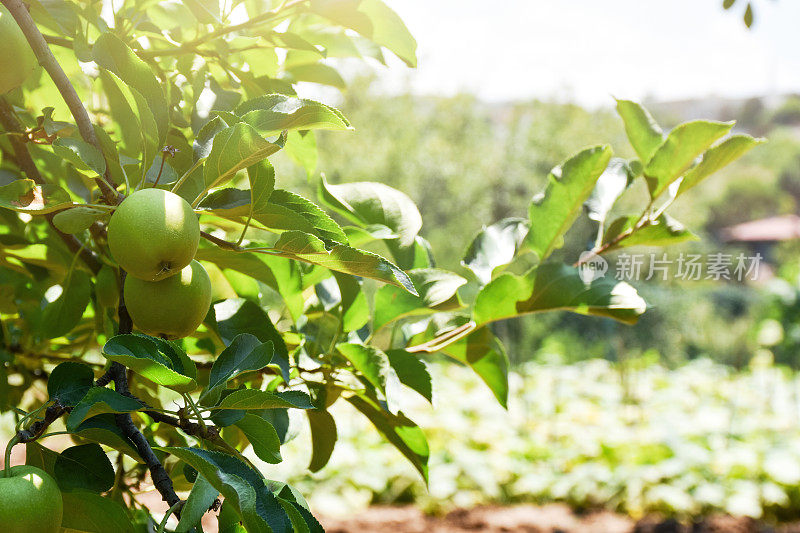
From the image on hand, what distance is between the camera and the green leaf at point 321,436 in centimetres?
61

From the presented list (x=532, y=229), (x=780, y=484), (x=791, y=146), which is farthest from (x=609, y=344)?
(x=791, y=146)

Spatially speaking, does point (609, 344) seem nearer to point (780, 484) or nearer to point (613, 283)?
point (780, 484)

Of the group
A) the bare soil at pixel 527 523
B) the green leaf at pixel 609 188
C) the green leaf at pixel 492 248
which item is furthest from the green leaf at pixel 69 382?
the bare soil at pixel 527 523

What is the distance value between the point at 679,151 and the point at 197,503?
1.51ft

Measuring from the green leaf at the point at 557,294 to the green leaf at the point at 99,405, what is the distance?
0.29 meters

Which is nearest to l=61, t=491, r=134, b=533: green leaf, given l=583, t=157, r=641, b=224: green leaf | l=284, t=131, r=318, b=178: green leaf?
l=284, t=131, r=318, b=178: green leaf

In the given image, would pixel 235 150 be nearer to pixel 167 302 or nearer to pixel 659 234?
pixel 167 302

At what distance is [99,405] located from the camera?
374 mm

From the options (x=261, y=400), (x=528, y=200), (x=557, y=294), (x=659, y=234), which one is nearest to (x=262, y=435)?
(x=261, y=400)

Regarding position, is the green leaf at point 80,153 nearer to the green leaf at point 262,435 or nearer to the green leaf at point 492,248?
the green leaf at point 262,435

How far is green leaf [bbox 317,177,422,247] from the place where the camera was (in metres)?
0.60

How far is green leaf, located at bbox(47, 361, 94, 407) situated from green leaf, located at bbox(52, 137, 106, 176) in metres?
0.12

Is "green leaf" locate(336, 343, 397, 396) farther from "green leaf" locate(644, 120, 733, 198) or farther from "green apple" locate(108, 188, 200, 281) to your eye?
"green leaf" locate(644, 120, 733, 198)

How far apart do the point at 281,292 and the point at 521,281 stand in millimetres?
199
